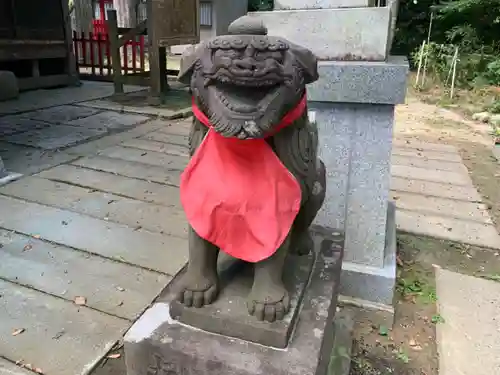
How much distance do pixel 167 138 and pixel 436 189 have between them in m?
2.91

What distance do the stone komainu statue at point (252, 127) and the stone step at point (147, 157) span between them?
2808 millimetres

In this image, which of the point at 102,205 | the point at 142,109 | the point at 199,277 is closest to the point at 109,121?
the point at 142,109

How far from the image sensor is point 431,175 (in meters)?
4.38

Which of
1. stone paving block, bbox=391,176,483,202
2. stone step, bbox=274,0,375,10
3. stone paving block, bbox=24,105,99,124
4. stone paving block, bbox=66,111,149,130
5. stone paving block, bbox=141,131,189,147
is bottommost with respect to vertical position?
stone paving block, bbox=391,176,483,202

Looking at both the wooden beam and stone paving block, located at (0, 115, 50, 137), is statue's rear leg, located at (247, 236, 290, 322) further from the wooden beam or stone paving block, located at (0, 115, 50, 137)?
the wooden beam

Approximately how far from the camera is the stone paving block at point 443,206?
11.3ft

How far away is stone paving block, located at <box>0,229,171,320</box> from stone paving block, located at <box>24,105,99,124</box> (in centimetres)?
355

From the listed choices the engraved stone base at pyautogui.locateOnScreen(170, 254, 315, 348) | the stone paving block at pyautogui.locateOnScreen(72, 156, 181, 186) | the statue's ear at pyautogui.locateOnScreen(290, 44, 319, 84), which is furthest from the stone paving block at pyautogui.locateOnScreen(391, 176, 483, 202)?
the statue's ear at pyautogui.locateOnScreen(290, 44, 319, 84)

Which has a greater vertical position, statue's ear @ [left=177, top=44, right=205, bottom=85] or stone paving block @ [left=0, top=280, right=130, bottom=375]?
statue's ear @ [left=177, top=44, right=205, bottom=85]

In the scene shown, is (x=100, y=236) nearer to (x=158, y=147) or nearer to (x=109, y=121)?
(x=158, y=147)

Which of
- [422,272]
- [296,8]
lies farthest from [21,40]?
[422,272]

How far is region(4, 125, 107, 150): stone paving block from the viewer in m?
4.71

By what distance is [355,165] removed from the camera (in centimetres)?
217

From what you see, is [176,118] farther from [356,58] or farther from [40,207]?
[356,58]
